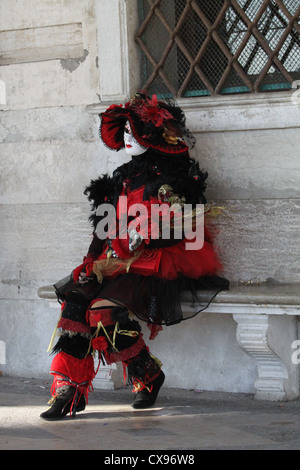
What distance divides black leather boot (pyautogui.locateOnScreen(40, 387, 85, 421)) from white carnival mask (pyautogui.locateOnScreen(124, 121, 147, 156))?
138cm

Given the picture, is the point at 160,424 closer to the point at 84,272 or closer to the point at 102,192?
the point at 84,272

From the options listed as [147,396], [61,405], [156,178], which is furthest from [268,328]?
[61,405]

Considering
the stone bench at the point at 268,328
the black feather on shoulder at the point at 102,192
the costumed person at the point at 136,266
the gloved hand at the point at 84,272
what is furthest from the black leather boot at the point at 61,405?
the black feather on shoulder at the point at 102,192

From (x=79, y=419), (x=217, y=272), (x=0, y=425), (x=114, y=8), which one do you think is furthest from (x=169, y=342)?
(x=114, y=8)

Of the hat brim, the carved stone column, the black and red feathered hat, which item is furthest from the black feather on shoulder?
the carved stone column

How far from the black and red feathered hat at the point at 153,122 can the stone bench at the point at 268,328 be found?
0.87 meters

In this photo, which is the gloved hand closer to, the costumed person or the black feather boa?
the costumed person

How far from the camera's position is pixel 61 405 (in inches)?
168

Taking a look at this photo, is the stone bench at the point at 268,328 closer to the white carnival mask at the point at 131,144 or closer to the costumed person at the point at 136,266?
the costumed person at the point at 136,266

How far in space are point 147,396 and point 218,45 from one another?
7.19ft

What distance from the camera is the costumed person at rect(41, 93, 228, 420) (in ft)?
14.1

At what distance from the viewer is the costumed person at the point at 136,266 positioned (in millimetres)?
4297

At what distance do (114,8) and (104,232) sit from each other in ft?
4.89
